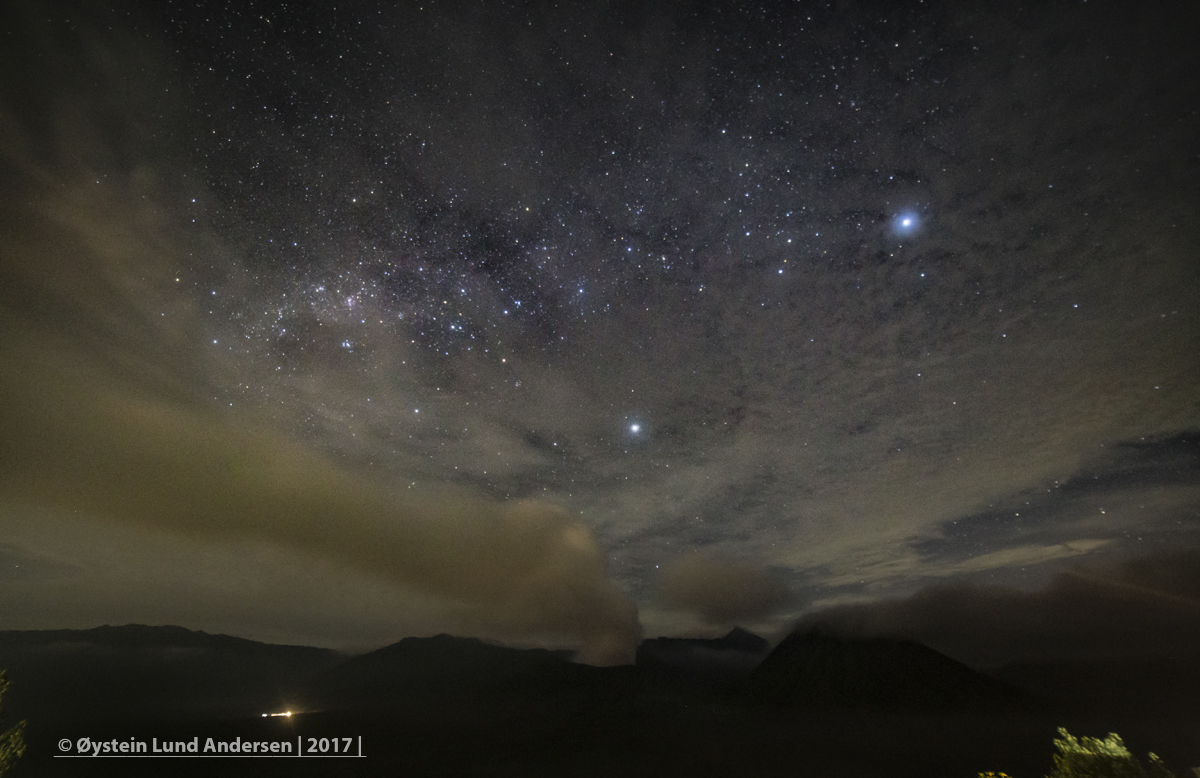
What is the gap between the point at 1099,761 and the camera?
26125 millimetres

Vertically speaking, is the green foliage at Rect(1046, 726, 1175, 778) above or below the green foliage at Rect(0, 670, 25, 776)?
below

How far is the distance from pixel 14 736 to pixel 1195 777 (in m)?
79.4

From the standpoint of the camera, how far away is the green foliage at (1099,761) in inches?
981

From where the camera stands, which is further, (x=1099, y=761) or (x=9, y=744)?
(x=1099, y=761)

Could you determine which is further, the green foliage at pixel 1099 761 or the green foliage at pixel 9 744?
the green foliage at pixel 1099 761

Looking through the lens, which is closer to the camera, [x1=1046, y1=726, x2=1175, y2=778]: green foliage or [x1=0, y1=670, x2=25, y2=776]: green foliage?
[x1=0, y1=670, x2=25, y2=776]: green foliage

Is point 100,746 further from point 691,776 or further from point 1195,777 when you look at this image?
point 691,776

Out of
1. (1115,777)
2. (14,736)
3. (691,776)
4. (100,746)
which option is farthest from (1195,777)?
(691,776)

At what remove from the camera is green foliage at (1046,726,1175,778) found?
2492 centimetres

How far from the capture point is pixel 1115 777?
25156 mm

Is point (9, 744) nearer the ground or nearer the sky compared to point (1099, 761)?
nearer the sky

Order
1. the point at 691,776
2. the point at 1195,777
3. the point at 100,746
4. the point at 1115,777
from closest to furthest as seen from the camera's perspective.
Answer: the point at 1115,777 → the point at 1195,777 → the point at 100,746 → the point at 691,776

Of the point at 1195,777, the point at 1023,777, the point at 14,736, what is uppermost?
the point at 14,736

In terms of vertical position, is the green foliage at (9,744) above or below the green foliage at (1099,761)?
above
